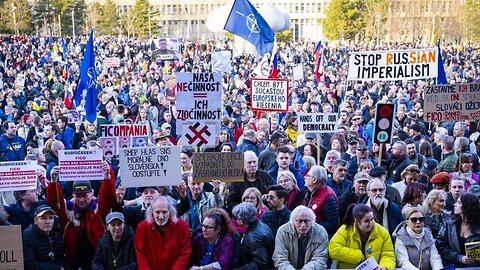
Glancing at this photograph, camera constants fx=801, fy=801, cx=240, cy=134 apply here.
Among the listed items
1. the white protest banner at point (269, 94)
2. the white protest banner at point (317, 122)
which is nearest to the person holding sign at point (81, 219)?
the white protest banner at point (317, 122)

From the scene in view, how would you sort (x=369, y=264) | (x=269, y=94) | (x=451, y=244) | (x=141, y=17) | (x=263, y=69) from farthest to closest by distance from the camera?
(x=141, y=17) < (x=263, y=69) < (x=269, y=94) < (x=451, y=244) < (x=369, y=264)

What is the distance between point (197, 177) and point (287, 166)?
167 cm

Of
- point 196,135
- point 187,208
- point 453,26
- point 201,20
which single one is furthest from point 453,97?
point 201,20

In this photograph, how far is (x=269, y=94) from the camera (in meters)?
14.5

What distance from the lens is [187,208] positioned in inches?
341

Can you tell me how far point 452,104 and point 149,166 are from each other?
4830mm

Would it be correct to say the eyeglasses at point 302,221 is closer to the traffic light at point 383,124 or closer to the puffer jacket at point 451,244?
the puffer jacket at point 451,244

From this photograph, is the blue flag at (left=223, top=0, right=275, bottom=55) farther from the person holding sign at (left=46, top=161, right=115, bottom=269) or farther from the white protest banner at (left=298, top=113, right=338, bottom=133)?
the person holding sign at (left=46, top=161, right=115, bottom=269)

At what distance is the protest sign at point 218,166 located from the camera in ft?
28.9

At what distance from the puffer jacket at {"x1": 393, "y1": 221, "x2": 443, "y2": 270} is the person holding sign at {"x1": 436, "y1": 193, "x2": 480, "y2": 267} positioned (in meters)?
0.12

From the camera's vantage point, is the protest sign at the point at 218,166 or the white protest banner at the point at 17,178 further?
the protest sign at the point at 218,166

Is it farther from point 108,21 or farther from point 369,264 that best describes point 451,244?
point 108,21

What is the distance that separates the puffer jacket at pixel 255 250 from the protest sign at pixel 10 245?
1.95 m

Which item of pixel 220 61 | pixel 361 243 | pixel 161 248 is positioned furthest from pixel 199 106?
pixel 220 61
